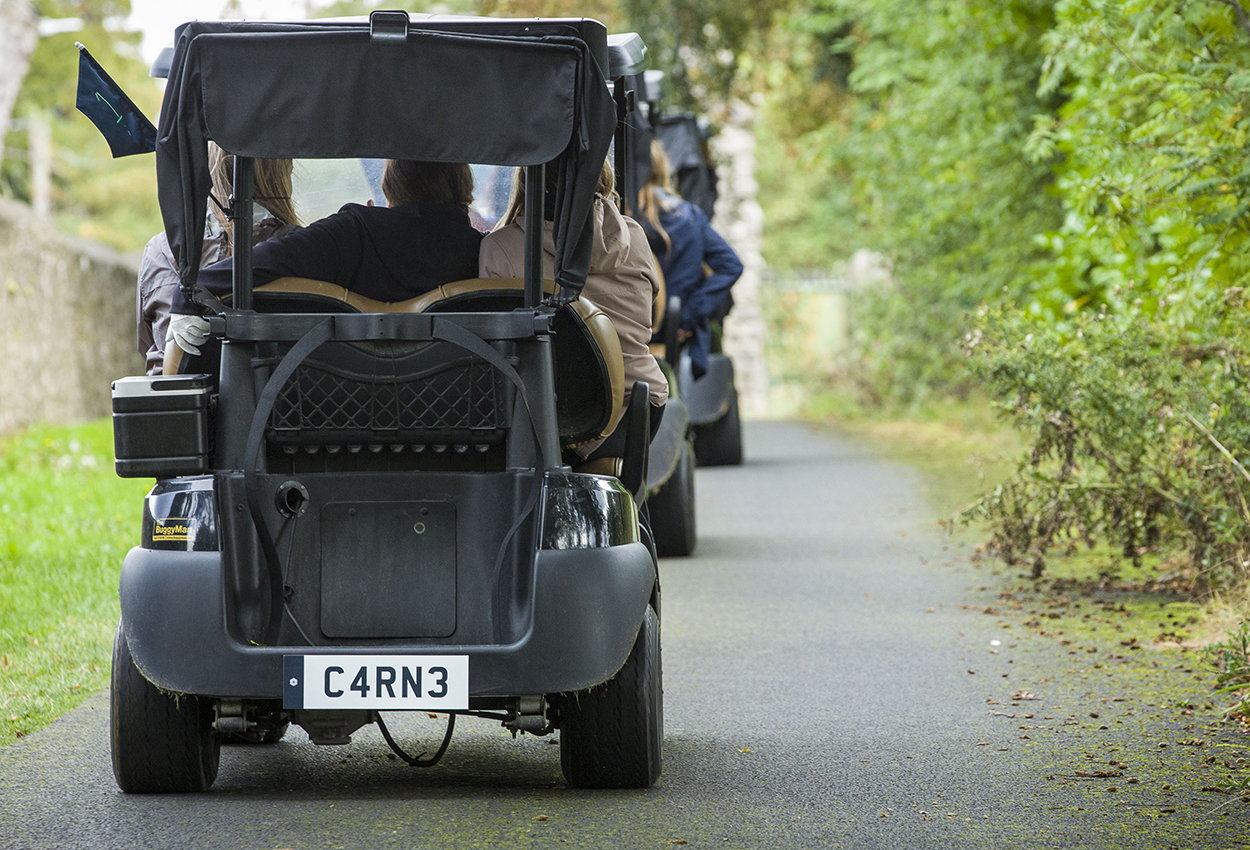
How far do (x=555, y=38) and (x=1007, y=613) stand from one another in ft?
13.1

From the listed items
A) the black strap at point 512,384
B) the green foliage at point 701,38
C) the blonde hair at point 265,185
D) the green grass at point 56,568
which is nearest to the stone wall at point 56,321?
the green grass at point 56,568

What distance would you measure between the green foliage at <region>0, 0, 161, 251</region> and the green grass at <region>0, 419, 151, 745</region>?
66.4 feet

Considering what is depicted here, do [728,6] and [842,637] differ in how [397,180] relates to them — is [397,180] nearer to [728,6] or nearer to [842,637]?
[842,637]

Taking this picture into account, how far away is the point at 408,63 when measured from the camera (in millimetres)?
4223

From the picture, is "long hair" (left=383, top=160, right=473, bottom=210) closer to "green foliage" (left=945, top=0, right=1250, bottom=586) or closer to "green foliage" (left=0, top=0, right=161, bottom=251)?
"green foliage" (left=945, top=0, right=1250, bottom=586)

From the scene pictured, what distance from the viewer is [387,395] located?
4.27m

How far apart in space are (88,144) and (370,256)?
4026 cm

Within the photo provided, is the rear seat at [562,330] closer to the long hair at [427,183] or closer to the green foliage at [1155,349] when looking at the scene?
the long hair at [427,183]

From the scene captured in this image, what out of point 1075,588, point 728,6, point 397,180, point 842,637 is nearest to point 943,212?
point 728,6

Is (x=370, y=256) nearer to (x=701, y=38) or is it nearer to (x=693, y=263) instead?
(x=693, y=263)

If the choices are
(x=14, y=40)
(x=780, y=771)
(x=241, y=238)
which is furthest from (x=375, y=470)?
(x=14, y=40)

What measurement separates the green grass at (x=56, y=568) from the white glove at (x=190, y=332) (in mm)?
1506

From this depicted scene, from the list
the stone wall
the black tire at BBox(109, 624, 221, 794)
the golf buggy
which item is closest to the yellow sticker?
the black tire at BBox(109, 624, 221, 794)

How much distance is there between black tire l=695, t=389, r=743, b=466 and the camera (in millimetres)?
14359
